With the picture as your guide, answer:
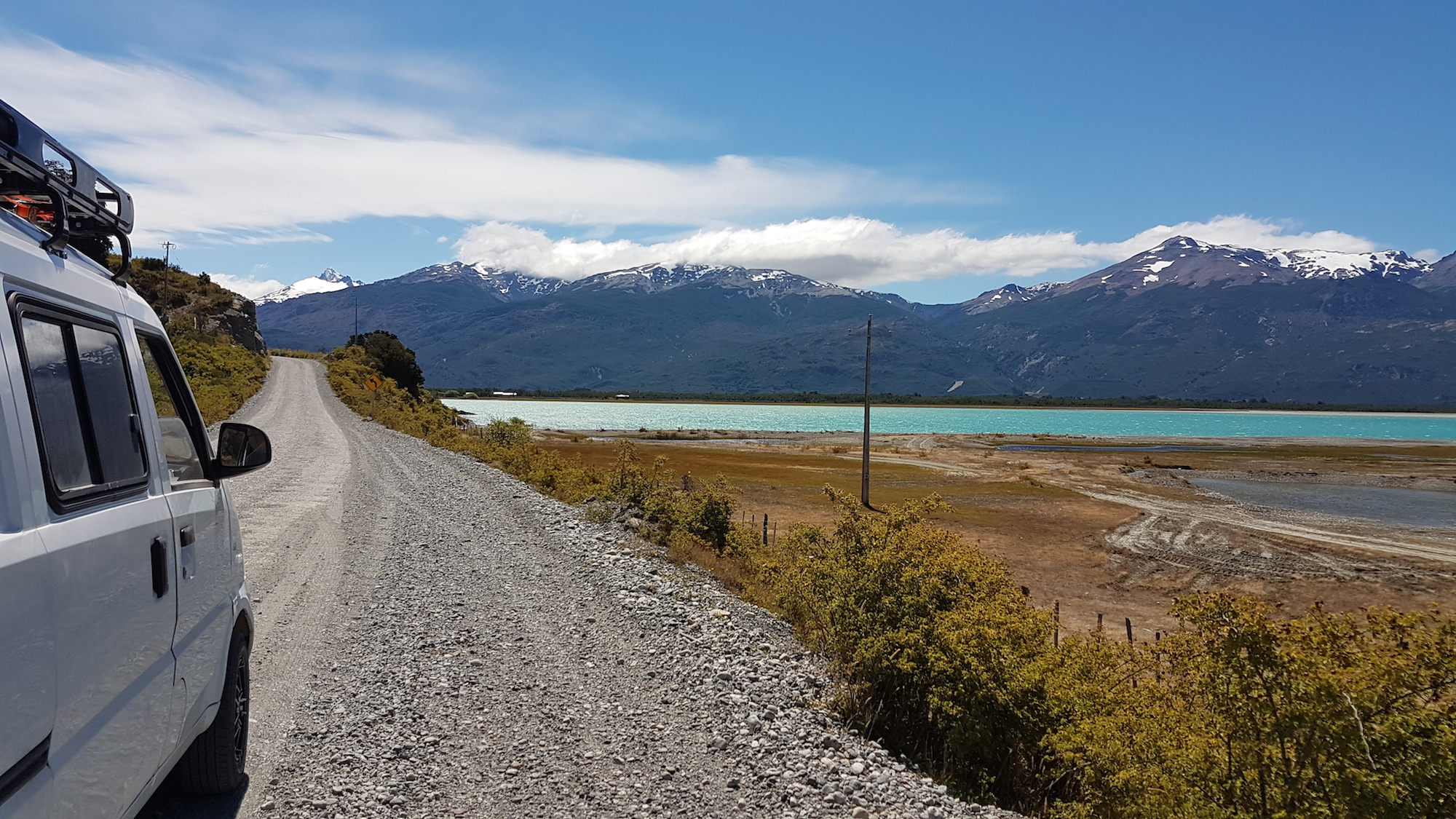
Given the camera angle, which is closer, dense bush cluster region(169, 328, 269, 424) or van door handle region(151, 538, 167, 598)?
van door handle region(151, 538, 167, 598)

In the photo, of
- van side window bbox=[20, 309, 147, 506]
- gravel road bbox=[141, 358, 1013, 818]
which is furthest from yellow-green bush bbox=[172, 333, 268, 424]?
van side window bbox=[20, 309, 147, 506]

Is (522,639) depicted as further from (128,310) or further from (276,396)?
(276,396)

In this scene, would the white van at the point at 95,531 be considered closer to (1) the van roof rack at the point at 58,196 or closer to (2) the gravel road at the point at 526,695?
(1) the van roof rack at the point at 58,196

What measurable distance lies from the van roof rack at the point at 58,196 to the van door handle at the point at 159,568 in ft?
4.16


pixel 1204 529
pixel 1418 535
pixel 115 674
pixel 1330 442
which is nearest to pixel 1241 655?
pixel 115 674

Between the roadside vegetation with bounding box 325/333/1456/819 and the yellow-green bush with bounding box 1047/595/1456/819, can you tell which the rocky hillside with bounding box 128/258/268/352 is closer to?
the roadside vegetation with bounding box 325/333/1456/819

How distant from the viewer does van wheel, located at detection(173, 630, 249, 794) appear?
4680 mm

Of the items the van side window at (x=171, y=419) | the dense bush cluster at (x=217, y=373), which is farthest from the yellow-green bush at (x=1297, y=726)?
the dense bush cluster at (x=217, y=373)

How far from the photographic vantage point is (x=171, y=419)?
4570 mm

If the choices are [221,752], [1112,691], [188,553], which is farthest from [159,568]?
[1112,691]

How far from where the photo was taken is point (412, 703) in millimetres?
6637

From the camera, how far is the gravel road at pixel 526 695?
17.6 feet

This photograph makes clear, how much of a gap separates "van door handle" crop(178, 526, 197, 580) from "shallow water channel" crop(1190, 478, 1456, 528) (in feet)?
191

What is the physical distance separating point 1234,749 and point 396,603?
8.74 metres
